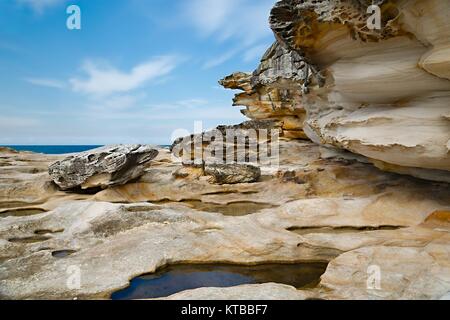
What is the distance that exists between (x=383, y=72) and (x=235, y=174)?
36.3 ft

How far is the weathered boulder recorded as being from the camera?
67.4 feet

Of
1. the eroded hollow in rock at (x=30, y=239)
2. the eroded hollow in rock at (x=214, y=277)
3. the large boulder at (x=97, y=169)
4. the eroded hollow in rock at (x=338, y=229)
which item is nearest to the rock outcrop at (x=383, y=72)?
the eroded hollow in rock at (x=338, y=229)

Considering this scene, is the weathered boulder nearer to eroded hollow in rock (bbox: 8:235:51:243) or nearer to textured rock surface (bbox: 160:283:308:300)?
eroded hollow in rock (bbox: 8:235:51:243)

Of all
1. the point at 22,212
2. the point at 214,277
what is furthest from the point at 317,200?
the point at 22,212

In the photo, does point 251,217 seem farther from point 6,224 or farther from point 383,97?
point 6,224

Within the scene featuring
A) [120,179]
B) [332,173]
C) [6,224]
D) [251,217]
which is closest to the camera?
[6,224]

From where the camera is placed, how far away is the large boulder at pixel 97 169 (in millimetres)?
18500

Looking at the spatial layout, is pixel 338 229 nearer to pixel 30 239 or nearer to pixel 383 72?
pixel 383 72

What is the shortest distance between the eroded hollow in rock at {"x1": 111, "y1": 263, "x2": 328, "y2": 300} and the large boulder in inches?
437

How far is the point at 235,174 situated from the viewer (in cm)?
2062

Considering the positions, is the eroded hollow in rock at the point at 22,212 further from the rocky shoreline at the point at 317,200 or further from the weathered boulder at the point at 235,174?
the weathered boulder at the point at 235,174
